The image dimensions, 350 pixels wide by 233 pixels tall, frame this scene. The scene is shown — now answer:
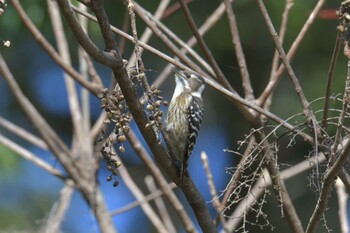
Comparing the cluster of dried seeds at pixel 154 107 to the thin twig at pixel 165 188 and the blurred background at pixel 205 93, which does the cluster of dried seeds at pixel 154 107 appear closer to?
the thin twig at pixel 165 188

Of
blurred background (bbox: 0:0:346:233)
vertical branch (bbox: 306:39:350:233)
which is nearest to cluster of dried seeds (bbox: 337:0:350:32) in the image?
vertical branch (bbox: 306:39:350:233)

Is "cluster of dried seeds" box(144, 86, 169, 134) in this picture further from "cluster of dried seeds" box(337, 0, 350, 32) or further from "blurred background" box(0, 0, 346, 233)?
"blurred background" box(0, 0, 346, 233)

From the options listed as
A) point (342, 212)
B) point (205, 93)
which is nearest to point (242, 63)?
point (342, 212)

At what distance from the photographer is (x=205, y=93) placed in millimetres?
9820

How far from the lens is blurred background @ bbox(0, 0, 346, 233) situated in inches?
332

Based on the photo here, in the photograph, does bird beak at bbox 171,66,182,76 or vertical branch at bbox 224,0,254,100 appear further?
bird beak at bbox 171,66,182,76

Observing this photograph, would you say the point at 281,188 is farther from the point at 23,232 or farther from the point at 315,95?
the point at 315,95

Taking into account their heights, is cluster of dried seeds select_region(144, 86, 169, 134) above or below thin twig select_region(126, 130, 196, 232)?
below

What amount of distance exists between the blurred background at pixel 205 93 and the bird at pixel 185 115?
2776 mm

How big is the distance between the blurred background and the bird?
9.11ft

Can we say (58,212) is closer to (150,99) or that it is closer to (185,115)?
(185,115)

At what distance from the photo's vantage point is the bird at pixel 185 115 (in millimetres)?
4586

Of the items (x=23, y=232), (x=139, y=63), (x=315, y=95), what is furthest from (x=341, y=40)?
(x=315, y=95)

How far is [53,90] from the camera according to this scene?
10.5 m
